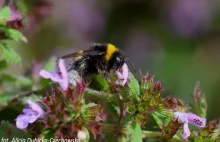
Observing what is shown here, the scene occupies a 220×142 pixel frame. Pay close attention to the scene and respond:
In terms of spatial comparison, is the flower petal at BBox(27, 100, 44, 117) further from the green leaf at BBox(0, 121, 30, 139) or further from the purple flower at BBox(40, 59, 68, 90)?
the green leaf at BBox(0, 121, 30, 139)

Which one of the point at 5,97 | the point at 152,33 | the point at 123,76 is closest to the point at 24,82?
the point at 5,97

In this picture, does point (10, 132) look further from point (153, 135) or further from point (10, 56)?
point (153, 135)

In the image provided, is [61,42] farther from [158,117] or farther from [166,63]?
[158,117]

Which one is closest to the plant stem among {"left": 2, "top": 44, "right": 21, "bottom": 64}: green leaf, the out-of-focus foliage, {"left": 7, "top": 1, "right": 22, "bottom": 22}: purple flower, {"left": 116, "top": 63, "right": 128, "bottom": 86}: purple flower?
{"left": 116, "top": 63, "right": 128, "bottom": 86}: purple flower

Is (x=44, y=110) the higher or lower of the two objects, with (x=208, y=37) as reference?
lower

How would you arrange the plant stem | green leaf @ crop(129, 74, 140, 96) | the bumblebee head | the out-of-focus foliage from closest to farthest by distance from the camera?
green leaf @ crop(129, 74, 140, 96) < the plant stem < the bumblebee head < the out-of-focus foliage

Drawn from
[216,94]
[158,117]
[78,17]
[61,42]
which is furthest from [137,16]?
[158,117]
